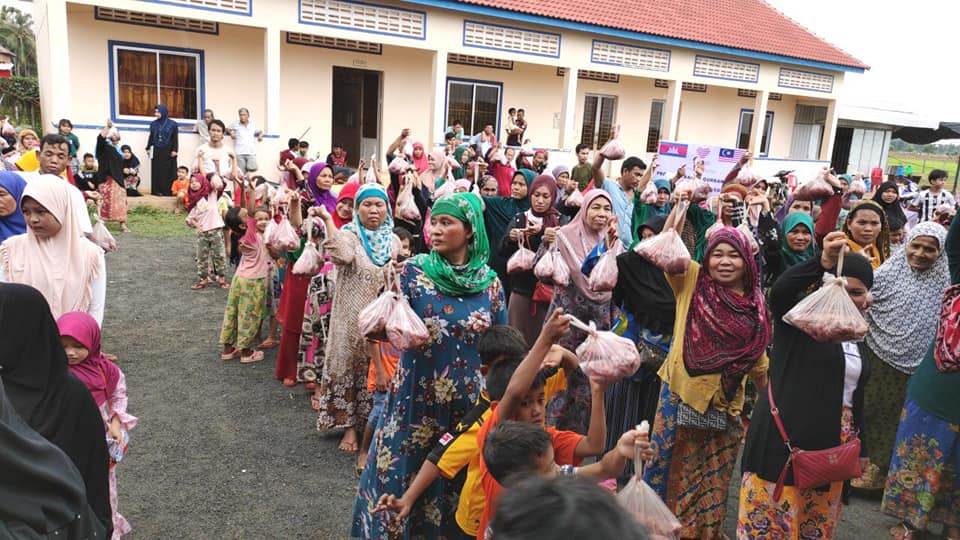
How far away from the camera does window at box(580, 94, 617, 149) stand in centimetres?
1945

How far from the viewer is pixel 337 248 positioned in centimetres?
412

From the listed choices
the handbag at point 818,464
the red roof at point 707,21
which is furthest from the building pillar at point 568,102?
the handbag at point 818,464

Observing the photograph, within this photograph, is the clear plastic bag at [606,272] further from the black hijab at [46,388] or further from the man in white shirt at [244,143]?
the man in white shirt at [244,143]

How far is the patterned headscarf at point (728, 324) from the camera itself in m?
3.13

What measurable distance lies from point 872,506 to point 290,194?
4.36 metres

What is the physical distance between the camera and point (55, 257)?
3.63 meters

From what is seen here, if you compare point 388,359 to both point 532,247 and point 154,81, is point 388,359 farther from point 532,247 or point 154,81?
point 154,81

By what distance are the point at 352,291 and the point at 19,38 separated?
42.8m

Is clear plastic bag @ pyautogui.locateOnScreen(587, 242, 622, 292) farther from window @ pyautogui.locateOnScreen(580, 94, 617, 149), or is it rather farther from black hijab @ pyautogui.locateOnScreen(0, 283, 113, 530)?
window @ pyautogui.locateOnScreen(580, 94, 617, 149)

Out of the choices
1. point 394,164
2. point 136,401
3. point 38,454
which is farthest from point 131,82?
point 38,454

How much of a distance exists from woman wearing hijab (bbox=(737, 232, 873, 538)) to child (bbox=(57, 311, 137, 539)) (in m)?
2.83

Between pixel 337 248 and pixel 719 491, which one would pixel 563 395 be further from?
pixel 337 248

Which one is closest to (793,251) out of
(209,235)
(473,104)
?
(209,235)

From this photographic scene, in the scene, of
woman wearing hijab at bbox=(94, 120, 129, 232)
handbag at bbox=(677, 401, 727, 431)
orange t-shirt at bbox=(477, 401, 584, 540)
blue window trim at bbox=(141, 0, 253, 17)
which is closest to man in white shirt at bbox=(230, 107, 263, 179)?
blue window trim at bbox=(141, 0, 253, 17)
